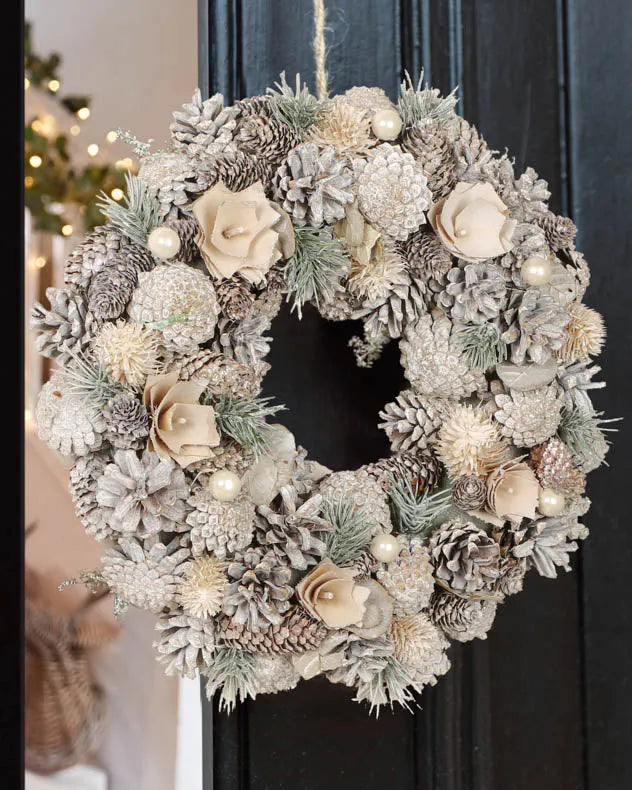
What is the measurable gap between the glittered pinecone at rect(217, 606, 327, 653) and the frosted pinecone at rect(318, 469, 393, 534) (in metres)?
0.11

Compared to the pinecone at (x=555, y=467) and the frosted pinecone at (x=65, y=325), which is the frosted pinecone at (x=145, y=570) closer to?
→ the frosted pinecone at (x=65, y=325)

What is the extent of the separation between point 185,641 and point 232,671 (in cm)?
5

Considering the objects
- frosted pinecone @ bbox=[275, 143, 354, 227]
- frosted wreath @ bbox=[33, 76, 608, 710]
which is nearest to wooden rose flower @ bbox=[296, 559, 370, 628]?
frosted wreath @ bbox=[33, 76, 608, 710]

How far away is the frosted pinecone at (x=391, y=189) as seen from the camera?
2.54 ft

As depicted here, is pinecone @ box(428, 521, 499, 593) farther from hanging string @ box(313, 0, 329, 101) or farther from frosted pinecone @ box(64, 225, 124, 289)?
hanging string @ box(313, 0, 329, 101)

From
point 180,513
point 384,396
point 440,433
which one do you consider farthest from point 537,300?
point 180,513

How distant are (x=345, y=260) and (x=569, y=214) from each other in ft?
1.64

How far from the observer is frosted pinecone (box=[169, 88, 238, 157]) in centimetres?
76

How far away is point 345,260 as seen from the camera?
788 mm

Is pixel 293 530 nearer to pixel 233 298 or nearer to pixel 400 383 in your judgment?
pixel 233 298

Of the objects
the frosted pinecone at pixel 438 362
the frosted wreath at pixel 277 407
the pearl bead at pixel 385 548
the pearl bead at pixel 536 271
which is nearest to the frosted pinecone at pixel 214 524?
the frosted wreath at pixel 277 407

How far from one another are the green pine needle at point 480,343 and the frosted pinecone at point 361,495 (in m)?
0.15

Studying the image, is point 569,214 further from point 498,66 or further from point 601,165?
point 498,66

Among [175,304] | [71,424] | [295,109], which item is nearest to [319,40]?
[295,109]
